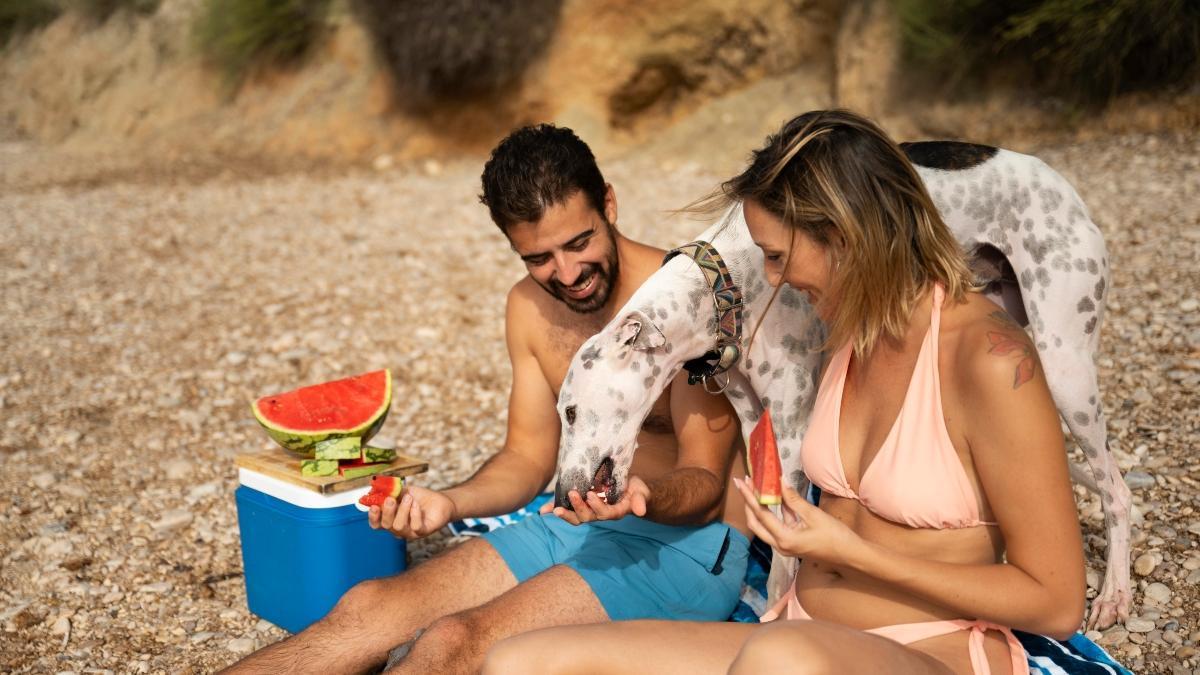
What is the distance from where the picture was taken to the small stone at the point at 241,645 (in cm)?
393

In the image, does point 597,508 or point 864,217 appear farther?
point 597,508

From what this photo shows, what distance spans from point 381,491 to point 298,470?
608mm

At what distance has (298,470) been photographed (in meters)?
3.79

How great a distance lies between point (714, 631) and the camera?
2.64m

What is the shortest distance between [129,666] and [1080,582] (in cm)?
315

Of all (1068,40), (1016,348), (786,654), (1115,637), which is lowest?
(1115,637)

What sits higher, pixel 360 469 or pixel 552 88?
pixel 552 88

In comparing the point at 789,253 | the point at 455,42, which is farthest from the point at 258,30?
the point at 789,253

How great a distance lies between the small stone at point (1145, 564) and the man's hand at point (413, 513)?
2.44 metres

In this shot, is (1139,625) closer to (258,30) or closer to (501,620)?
(501,620)

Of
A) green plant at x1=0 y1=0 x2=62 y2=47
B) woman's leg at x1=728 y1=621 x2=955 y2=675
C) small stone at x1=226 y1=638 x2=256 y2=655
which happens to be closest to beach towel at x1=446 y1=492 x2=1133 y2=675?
woman's leg at x1=728 y1=621 x2=955 y2=675

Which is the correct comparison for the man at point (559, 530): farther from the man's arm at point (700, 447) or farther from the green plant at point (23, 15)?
the green plant at point (23, 15)

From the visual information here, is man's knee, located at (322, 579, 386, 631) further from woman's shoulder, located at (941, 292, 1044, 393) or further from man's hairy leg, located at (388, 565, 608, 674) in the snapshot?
woman's shoulder, located at (941, 292, 1044, 393)

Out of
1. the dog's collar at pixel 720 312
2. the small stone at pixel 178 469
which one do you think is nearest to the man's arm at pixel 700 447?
the dog's collar at pixel 720 312
